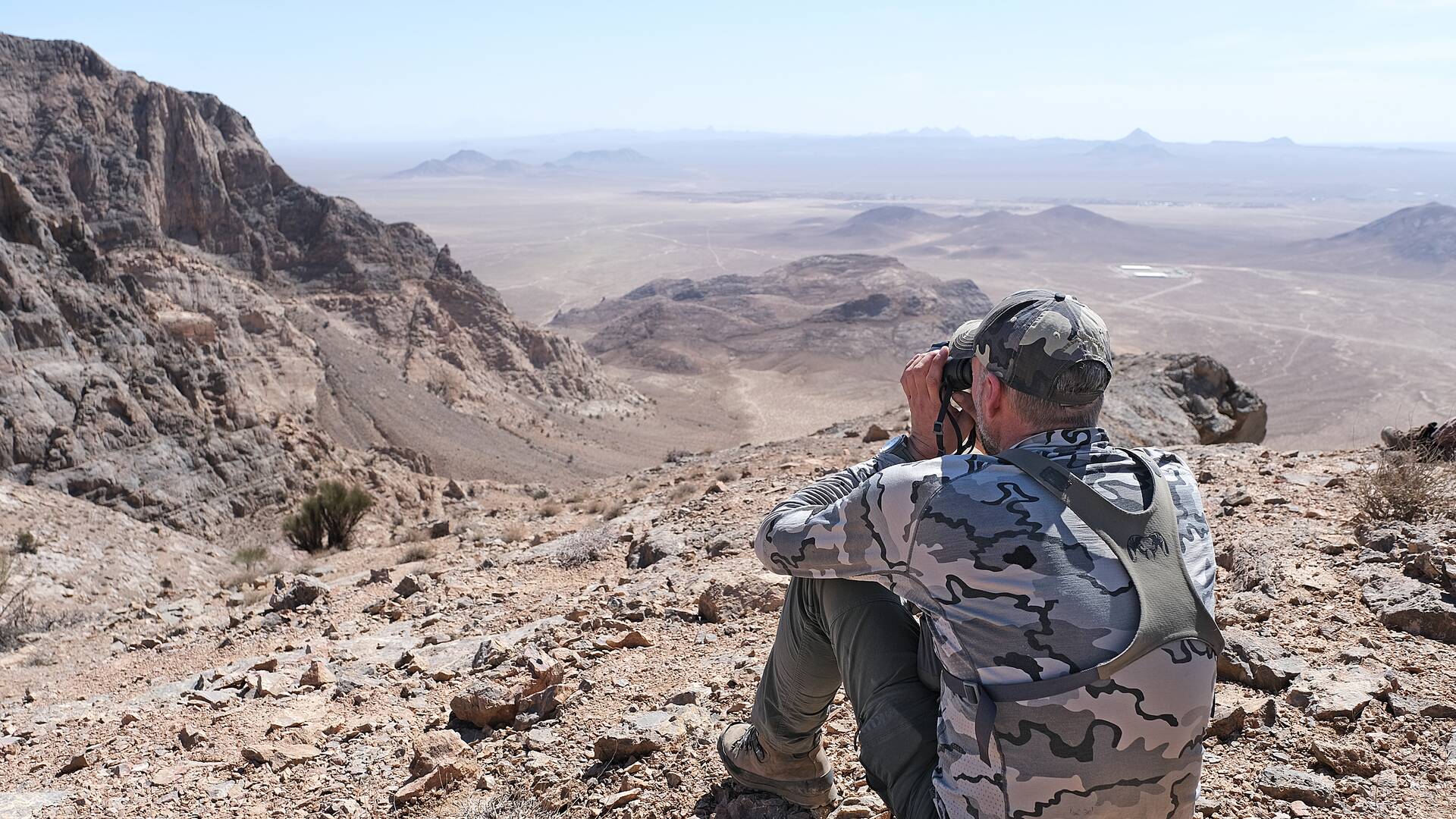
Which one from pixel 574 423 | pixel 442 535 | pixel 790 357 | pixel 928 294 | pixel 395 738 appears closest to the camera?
pixel 395 738

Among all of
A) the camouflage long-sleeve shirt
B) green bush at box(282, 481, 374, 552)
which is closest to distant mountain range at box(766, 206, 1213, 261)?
green bush at box(282, 481, 374, 552)

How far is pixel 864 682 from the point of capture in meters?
2.22

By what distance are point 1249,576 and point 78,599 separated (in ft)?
33.8

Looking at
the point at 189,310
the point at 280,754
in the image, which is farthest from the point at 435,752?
the point at 189,310

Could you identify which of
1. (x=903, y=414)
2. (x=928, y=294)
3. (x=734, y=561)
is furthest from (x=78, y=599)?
(x=928, y=294)

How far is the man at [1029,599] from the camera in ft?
5.80

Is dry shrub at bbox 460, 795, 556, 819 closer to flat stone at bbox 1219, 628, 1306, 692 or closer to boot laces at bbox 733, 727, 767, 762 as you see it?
boot laces at bbox 733, 727, 767, 762

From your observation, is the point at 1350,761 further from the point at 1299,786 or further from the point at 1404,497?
the point at 1404,497

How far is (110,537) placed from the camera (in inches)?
441

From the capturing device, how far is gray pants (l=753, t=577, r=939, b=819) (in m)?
2.12

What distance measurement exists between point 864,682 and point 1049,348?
2.94 feet

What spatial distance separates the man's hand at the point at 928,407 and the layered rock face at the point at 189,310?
1465cm

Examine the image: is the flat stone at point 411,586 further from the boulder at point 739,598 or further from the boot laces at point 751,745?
the boot laces at point 751,745

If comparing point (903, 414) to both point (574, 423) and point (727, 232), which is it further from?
point (727, 232)
